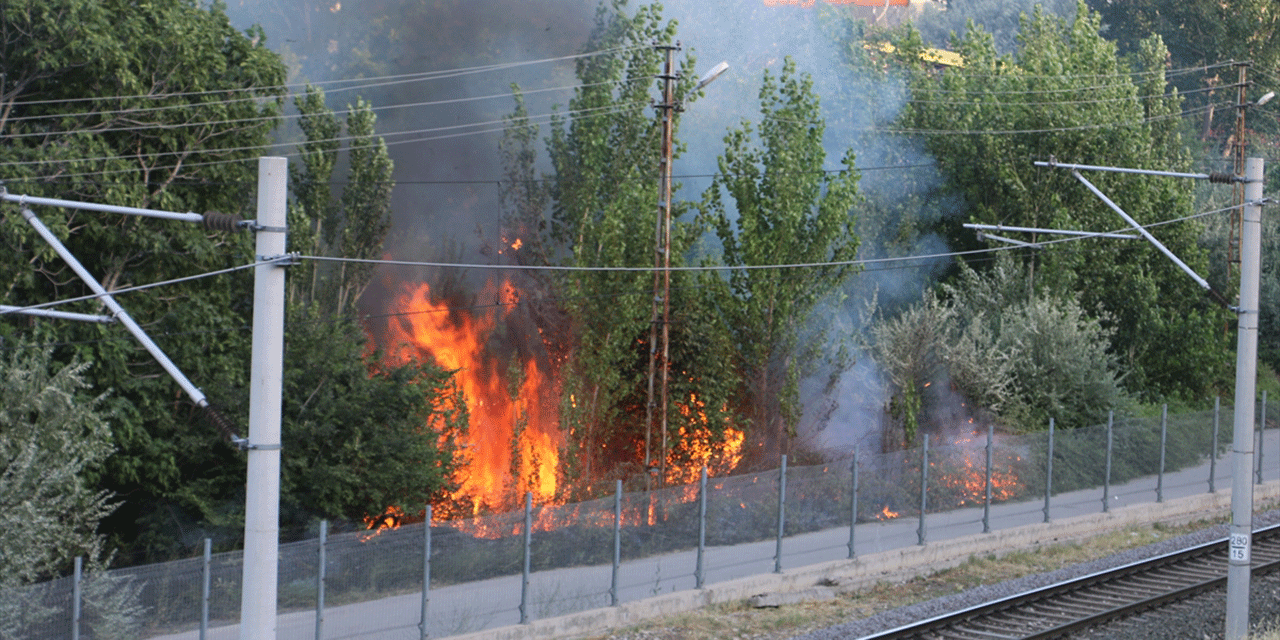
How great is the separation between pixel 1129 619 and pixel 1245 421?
152 inches

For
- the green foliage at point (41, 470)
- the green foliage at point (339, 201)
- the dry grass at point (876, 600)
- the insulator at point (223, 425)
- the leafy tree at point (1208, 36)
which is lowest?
the dry grass at point (876, 600)

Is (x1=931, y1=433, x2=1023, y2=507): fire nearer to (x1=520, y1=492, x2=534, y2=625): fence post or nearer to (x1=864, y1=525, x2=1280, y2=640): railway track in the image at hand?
(x1=864, y1=525, x2=1280, y2=640): railway track

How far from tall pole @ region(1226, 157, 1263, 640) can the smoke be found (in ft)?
52.4

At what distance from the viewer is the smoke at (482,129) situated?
35219 millimetres

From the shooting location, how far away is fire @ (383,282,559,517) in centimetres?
2922

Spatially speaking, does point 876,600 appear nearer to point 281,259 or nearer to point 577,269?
point 577,269

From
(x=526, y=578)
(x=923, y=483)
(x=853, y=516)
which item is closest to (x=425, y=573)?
(x=526, y=578)

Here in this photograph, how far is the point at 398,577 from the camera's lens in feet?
54.6

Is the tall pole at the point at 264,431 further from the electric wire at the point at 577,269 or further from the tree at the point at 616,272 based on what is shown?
the tree at the point at 616,272

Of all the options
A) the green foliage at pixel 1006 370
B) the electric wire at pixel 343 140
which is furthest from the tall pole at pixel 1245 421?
the electric wire at pixel 343 140

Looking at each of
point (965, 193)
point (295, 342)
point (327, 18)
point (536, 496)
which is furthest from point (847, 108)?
point (295, 342)

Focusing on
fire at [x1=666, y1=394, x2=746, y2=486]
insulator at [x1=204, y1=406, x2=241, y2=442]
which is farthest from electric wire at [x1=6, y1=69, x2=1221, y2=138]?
insulator at [x1=204, y1=406, x2=241, y2=442]

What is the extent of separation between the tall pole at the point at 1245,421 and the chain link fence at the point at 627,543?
7.19 m

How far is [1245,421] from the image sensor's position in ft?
54.4
